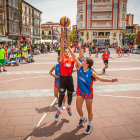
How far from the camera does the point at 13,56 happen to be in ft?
48.6

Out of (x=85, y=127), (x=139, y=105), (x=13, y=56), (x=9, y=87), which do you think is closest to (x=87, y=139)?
(x=85, y=127)

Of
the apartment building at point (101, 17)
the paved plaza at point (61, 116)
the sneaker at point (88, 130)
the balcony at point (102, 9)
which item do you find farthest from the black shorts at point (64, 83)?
the balcony at point (102, 9)

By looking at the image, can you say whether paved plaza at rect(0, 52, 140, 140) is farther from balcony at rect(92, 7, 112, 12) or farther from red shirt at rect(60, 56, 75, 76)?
balcony at rect(92, 7, 112, 12)

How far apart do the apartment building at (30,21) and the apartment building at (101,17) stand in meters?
16.8

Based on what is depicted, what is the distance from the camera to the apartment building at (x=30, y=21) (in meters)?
52.0

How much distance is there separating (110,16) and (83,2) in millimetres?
10845

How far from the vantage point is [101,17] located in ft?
184

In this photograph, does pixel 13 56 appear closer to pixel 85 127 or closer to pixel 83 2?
pixel 85 127

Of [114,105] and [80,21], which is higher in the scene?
[80,21]

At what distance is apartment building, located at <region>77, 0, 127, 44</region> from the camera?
55.2 metres

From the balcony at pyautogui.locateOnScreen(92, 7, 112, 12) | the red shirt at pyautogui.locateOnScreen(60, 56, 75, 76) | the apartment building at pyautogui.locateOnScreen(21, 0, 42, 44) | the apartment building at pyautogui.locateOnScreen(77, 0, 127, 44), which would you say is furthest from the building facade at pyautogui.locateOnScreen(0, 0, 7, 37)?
the red shirt at pyautogui.locateOnScreen(60, 56, 75, 76)

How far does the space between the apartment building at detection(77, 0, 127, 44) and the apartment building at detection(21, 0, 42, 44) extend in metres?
16.8

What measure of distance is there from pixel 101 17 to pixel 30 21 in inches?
1010

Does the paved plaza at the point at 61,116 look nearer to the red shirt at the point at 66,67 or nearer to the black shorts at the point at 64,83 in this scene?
the black shorts at the point at 64,83
